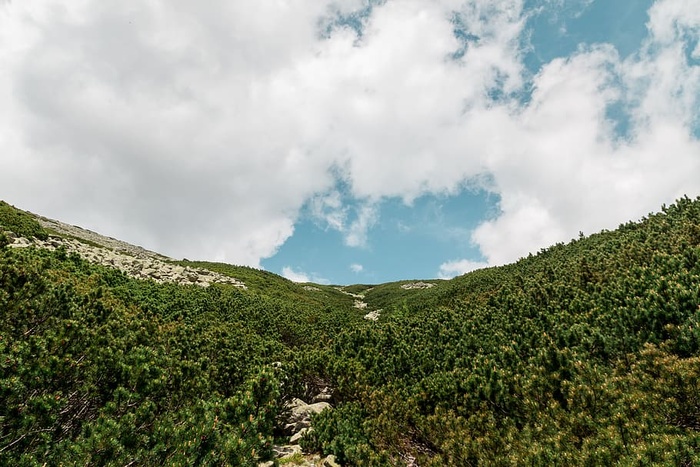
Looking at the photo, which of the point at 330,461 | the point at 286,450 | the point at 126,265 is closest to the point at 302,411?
the point at 286,450

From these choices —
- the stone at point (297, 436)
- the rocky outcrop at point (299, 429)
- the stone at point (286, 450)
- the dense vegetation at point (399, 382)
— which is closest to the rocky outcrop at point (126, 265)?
the dense vegetation at point (399, 382)

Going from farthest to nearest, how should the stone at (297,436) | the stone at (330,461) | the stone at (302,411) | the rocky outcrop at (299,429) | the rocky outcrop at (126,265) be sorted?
the rocky outcrop at (126,265)
the stone at (302,411)
the stone at (297,436)
the rocky outcrop at (299,429)
the stone at (330,461)

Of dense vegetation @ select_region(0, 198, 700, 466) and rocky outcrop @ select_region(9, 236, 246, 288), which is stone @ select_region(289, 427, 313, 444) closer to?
dense vegetation @ select_region(0, 198, 700, 466)

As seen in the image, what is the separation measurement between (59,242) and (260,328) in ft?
66.6

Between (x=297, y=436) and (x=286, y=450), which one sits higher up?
(x=297, y=436)

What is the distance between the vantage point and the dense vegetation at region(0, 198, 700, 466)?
5.84m

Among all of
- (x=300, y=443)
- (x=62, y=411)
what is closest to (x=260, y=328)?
(x=300, y=443)

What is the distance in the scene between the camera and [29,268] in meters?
9.58

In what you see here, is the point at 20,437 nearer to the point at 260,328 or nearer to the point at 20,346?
the point at 20,346

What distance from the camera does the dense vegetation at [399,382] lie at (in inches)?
230

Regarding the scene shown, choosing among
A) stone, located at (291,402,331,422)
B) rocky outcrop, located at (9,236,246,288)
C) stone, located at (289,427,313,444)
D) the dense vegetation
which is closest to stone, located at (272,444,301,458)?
stone, located at (289,427,313,444)

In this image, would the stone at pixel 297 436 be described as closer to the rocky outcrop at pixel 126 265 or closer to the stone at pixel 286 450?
the stone at pixel 286 450

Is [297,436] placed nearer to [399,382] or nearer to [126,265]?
[399,382]

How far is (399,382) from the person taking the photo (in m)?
11.4
